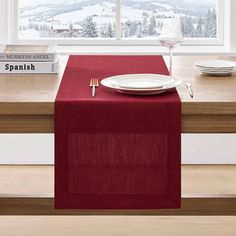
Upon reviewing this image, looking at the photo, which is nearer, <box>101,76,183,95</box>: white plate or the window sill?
<box>101,76,183,95</box>: white plate

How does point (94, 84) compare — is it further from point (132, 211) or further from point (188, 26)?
point (188, 26)

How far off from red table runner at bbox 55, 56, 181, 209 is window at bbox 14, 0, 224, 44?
236 centimetres

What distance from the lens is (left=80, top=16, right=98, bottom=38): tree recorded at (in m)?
4.64

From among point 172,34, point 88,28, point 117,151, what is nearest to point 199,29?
point 88,28

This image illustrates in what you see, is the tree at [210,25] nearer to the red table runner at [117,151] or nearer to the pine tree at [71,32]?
the pine tree at [71,32]

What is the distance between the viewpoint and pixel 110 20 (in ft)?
15.2

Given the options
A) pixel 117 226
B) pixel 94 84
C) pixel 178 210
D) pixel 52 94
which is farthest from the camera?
pixel 117 226

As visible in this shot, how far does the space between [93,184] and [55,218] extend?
144 cm

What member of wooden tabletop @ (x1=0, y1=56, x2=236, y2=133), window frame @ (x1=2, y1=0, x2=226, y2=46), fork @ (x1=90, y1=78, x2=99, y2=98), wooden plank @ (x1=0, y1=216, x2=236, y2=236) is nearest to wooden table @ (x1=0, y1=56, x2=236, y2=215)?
wooden tabletop @ (x1=0, y1=56, x2=236, y2=133)

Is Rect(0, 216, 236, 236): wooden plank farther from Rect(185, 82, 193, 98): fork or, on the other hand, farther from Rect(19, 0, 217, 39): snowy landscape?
Rect(19, 0, 217, 39): snowy landscape

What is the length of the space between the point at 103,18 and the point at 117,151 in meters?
2.50

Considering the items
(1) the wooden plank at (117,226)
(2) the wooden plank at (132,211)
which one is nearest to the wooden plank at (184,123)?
(2) the wooden plank at (132,211)

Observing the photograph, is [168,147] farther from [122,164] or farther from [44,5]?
[44,5]

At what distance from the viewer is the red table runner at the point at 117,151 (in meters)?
2.23
